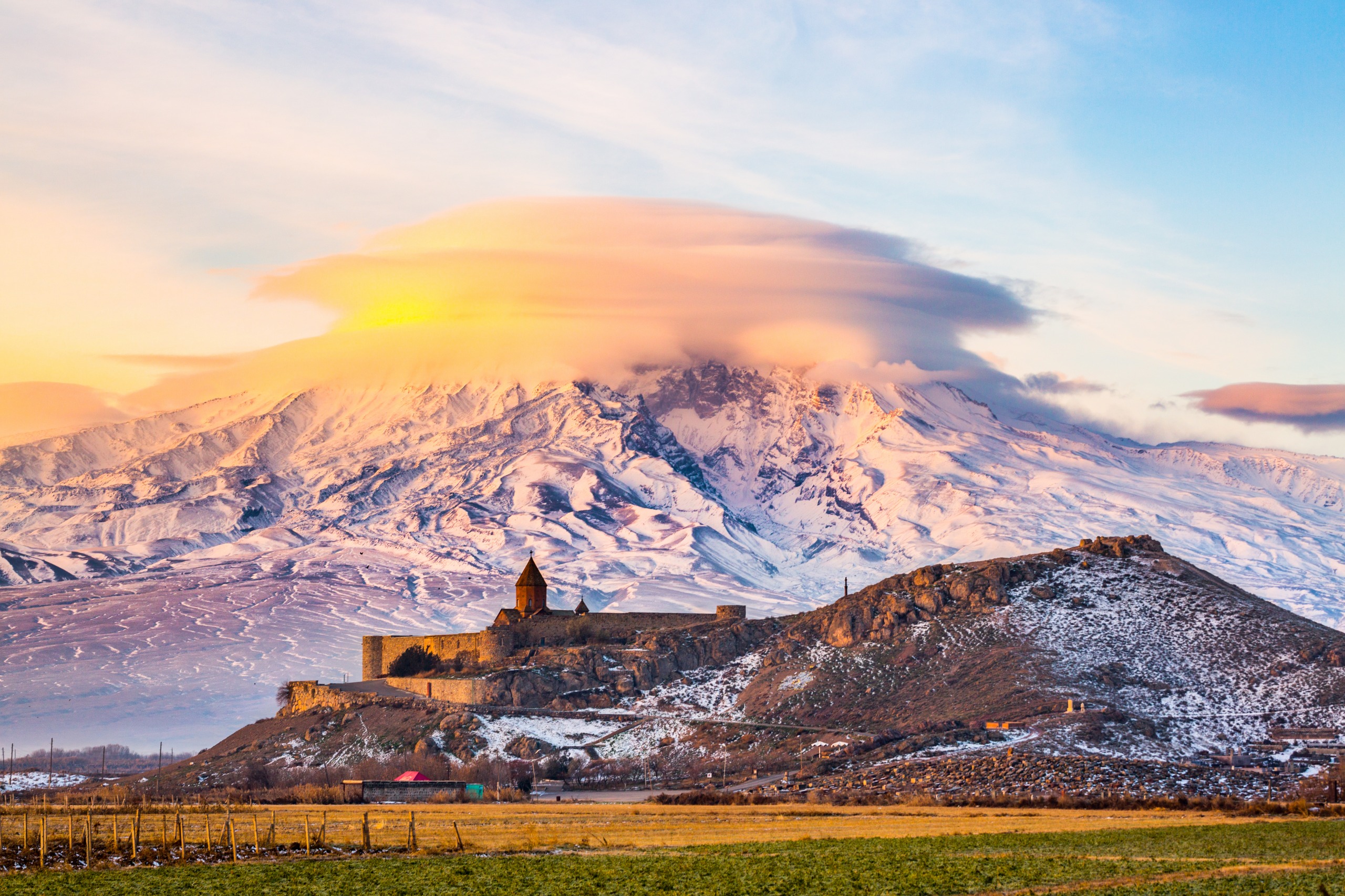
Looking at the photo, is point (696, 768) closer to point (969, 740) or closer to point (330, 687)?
point (969, 740)

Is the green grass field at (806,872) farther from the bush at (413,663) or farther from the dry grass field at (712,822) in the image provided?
the bush at (413,663)

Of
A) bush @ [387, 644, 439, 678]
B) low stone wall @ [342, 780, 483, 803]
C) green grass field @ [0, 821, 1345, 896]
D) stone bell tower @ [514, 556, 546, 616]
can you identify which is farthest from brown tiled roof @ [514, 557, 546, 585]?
green grass field @ [0, 821, 1345, 896]

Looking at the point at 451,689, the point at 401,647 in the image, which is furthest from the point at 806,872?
the point at 401,647

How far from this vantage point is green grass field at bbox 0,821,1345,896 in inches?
1460

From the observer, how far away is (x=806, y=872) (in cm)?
4041

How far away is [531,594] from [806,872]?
9920cm

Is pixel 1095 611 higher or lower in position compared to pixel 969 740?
higher

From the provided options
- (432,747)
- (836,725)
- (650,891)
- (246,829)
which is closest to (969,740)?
(836,725)

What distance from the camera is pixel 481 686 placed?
108750mm

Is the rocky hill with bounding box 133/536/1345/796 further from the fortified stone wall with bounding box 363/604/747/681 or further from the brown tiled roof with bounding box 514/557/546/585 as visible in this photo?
the brown tiled roof with bounding box 514/557/546/585

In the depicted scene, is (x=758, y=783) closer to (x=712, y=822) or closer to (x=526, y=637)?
(x=712, y=822)

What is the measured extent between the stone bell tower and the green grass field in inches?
3508

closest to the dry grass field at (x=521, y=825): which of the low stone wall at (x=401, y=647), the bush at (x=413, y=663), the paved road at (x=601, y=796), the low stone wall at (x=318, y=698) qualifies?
the paved road at (x=601, y=796)

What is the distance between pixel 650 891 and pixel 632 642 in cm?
8343
